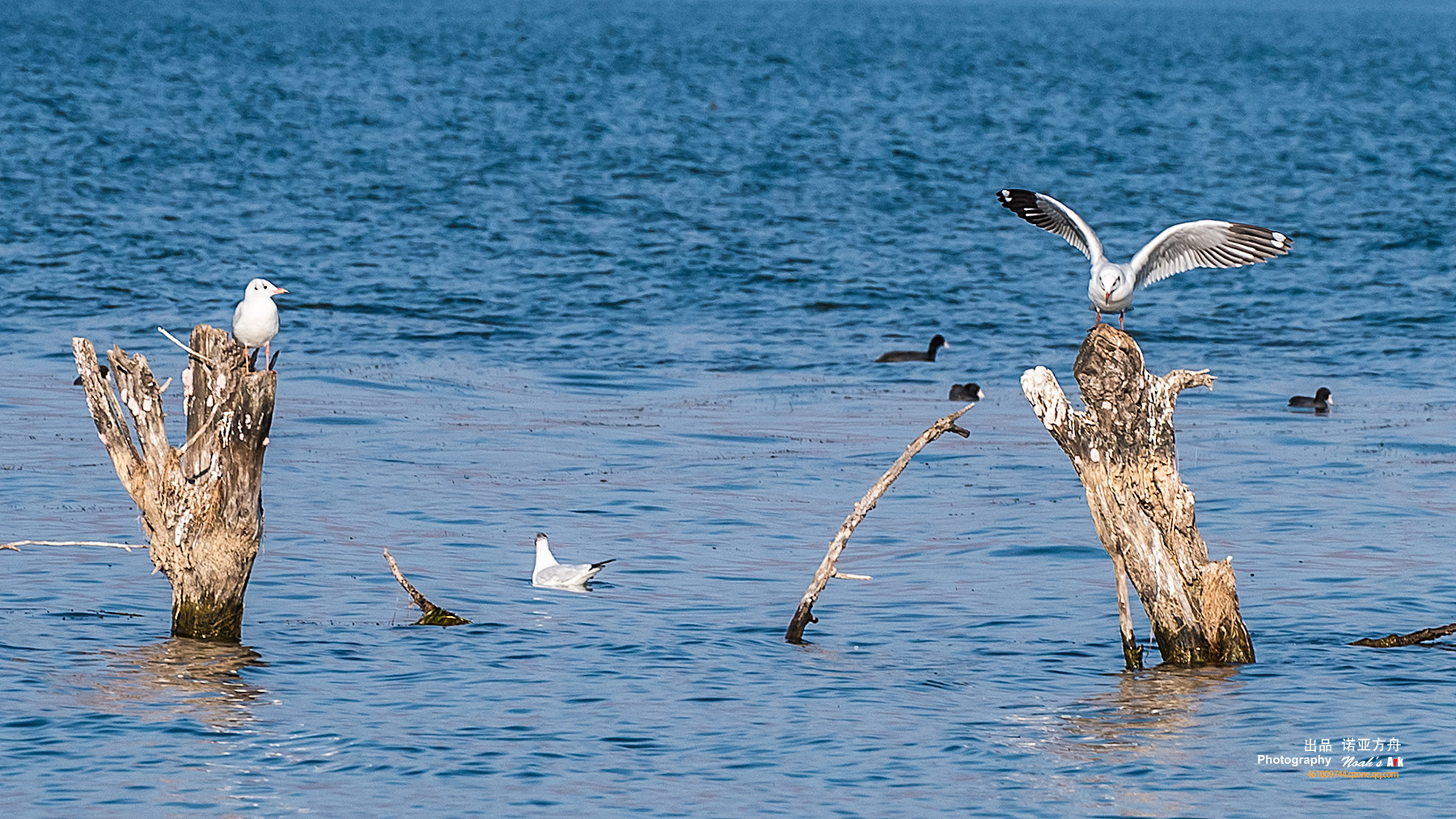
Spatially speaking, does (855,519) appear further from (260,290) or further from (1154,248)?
(260,290)

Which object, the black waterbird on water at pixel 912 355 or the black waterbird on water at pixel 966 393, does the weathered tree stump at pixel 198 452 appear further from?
the black waterbird on water at pixel 912 355

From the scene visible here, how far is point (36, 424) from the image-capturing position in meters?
23.2

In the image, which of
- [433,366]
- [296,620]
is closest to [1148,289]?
[433,366]

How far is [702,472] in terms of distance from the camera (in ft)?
71.8

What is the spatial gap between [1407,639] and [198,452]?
29.0 feet

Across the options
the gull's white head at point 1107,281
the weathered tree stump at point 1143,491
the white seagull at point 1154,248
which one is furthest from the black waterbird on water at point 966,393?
the weathered tree stump at point 1143,491

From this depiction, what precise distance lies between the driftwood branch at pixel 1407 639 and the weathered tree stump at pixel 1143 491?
137 cm

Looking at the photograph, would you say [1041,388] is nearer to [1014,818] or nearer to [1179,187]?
[1014,818]

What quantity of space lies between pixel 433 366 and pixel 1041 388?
17267 millimetres

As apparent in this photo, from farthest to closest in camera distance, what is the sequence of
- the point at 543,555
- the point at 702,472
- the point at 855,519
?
the point at 702,472
the point at 543,555
the point at 855,519

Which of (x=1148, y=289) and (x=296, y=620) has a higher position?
(x=1148, y=289)

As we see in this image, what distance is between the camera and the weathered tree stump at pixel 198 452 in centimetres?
1320

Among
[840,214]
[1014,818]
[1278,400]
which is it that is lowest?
[1014,818]

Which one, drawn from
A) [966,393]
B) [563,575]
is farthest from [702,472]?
[966,393]
